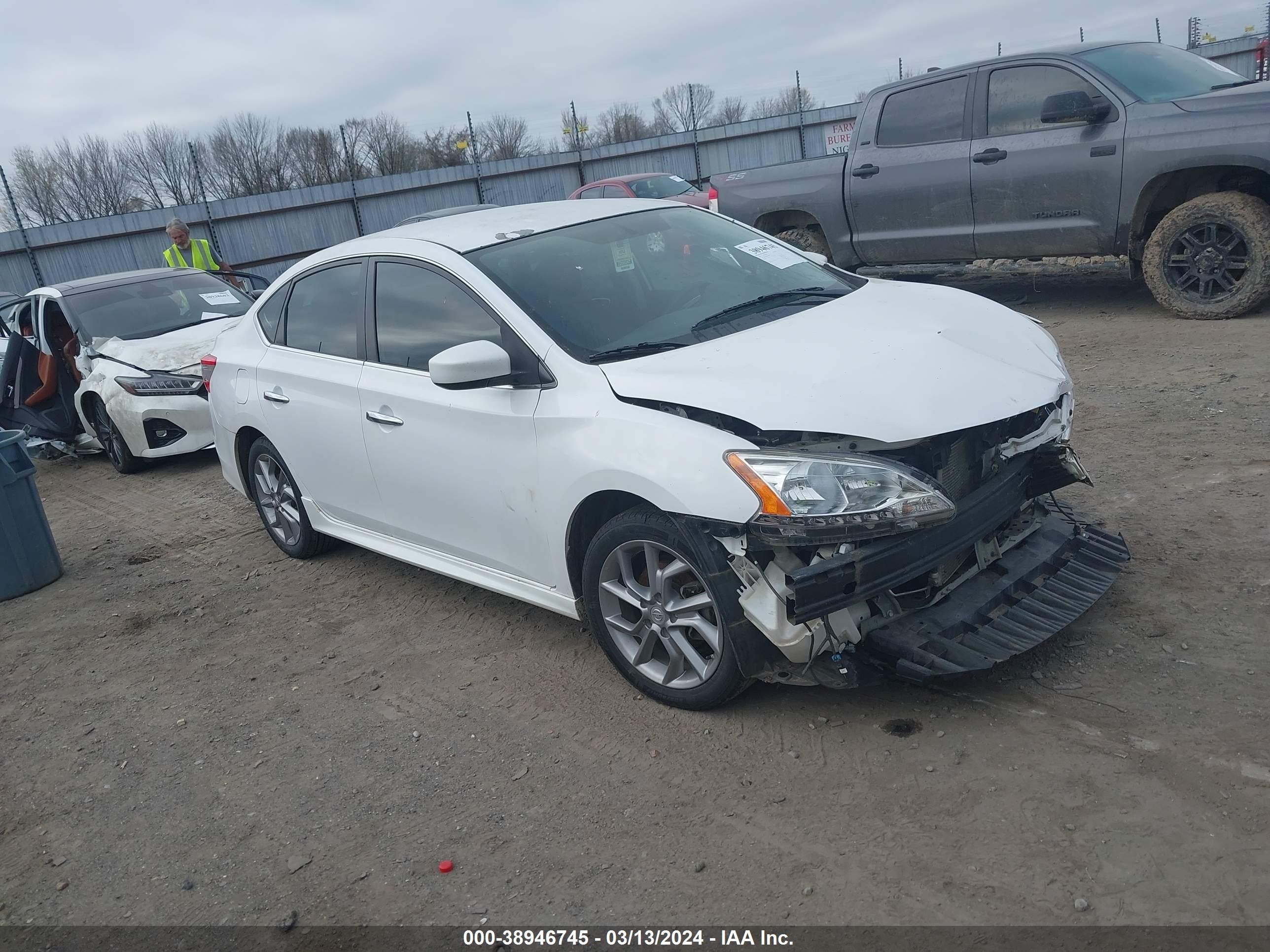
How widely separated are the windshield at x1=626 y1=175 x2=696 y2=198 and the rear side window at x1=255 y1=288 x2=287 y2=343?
1159 cm

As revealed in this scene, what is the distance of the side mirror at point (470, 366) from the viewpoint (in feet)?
11.8

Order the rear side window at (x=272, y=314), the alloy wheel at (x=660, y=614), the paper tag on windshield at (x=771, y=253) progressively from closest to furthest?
the alloy wheel at (x=660, y=614) → the paper tag on windshield at (x=771, y=253) → the rear side window at (x=272, y=314)

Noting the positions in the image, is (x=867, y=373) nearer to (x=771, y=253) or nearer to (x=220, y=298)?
(x=771, y=253)

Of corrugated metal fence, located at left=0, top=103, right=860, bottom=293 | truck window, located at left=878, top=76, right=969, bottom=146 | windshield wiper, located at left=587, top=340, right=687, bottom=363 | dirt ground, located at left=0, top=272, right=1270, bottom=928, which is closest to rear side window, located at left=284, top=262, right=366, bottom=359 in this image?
dirt ground, located at left=0, top=272, right=1270, bottom=928

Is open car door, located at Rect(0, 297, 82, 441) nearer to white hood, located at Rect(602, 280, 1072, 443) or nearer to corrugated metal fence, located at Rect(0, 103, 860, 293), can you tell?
white hood, located at Rect(602, 280, 1072, 443)

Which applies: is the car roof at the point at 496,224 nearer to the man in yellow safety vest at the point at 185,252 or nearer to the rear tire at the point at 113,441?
the rear tire at the point at 113,441

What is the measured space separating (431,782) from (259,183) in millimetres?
32065

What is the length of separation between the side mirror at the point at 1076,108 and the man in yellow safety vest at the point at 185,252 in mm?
8600

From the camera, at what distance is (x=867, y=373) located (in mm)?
3346

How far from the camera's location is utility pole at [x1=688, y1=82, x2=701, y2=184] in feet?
82.7

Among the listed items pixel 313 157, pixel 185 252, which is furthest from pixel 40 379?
pixel 313 157

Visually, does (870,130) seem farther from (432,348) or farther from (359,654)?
(359,654)

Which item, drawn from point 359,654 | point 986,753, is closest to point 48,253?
point 359,654

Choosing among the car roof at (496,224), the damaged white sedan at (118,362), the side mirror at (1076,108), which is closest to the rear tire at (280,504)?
the car roof at (496,224)
